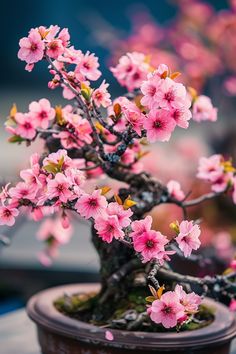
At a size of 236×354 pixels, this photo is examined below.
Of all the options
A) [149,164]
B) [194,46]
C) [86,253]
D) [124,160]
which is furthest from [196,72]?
[124,160]

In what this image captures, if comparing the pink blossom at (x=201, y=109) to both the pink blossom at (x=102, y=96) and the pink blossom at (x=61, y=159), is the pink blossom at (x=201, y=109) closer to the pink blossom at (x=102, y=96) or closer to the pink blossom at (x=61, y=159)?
the pink blossom at (x=102, y=96)

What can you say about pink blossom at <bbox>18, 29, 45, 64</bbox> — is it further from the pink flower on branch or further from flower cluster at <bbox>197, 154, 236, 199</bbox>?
flower cluster at <bbox>197, 154, 236, 199</bbox>

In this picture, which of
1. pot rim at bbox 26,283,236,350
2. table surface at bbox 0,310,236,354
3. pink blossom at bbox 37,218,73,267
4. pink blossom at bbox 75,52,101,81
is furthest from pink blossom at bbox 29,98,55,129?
pink blossom at bbox 37,218,73,267

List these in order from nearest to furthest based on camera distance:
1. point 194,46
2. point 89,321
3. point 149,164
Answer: point 89,321
point 149,164
point 194,46

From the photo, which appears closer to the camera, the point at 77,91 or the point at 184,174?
the point at 77,91

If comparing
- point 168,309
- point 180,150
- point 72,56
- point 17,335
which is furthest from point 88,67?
point 180,150

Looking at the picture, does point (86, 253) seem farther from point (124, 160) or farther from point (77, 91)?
point (77, 91)
